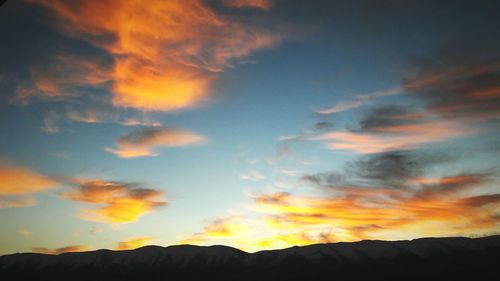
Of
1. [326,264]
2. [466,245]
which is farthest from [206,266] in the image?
[466,245]

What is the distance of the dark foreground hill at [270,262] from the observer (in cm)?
4616

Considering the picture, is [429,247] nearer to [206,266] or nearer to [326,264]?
[326,264]

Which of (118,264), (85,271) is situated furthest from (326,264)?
(85,271)

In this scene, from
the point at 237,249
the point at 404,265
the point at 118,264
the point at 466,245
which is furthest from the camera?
the point at 237,249

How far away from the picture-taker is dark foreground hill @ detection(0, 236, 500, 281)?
46156 mm

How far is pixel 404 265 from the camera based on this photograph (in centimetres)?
4662

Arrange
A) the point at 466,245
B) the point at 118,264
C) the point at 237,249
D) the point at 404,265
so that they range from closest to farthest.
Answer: the point at 404,265, the point at 466,245, the point at 118,264, the point at 237,249

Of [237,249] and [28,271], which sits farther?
[237,249]

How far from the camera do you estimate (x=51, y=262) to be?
5584 cm

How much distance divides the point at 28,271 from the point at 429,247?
65.1m

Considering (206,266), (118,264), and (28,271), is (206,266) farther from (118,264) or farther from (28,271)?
(28,271)

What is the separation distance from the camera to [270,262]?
171ft

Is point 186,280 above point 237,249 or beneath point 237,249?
A: beneath

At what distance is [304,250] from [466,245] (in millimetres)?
24742
